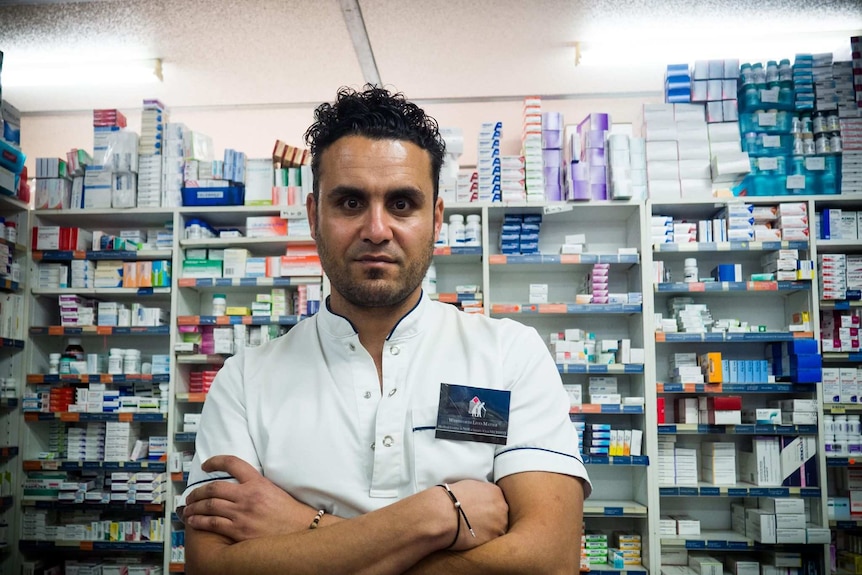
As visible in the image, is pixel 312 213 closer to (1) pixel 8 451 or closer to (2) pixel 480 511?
(2) pixel 480 511

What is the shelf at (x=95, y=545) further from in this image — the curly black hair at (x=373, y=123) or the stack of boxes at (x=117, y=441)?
the curly black hair at (x=373, y=123)

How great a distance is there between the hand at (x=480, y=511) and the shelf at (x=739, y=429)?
349cm

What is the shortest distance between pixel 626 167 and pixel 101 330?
415 cm

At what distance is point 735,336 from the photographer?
4570 millimetres

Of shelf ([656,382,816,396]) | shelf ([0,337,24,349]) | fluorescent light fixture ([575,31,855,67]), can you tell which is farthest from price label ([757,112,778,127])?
shelf ([0,337,24,349])

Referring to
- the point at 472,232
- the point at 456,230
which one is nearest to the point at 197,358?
the point at 456,230

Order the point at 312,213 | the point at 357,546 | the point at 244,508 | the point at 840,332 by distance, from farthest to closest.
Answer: the point at 840,332 → the point at 312,213 → the point at 244,508 → the point at 357,546

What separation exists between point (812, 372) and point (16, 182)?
5903 mm

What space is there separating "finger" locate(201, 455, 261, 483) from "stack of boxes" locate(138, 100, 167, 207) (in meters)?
3.96

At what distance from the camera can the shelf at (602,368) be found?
459cm

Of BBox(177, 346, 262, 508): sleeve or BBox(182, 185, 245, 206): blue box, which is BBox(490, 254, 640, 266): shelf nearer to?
BBox(182, 185, 245, 206): blue box

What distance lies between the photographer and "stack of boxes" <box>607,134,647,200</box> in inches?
184

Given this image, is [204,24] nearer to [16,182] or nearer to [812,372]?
[16,182]

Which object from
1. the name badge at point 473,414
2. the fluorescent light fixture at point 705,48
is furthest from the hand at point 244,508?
the fluorescent light fixture at point 705,48
